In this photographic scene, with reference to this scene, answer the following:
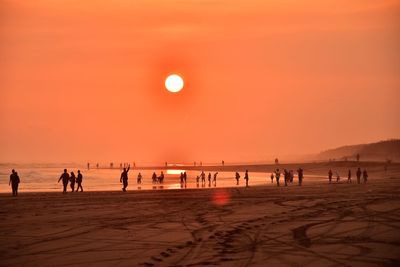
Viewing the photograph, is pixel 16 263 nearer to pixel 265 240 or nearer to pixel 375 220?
pixel 265 240

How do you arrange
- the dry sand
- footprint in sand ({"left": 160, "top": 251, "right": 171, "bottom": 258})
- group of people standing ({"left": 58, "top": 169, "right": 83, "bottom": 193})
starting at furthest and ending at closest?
group of people standing ({"left": 58, "top": 169, "right": 83, "bottom": 193})
footprint in sand ({"left": 160, "top": 251, "right": 171, "bottom": 258})
the dry sand

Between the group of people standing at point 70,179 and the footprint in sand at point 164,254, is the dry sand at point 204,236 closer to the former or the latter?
the footprint in sand at point 164,254

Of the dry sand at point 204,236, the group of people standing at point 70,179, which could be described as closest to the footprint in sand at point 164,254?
the dry sand at point 204,236

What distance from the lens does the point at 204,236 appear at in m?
15.6

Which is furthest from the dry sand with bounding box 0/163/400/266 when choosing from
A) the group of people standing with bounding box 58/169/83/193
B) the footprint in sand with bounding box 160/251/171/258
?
the group of people standing with bounding box 58/169/83/193

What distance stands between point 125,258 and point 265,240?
13.3 ft

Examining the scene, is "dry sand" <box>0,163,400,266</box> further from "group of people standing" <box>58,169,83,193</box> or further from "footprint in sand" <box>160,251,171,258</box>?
"group of people standing" <box>58,169,83,193</box>

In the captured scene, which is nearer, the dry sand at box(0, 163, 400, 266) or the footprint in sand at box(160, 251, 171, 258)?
the dry sand at box(0, 163, 400, 266)

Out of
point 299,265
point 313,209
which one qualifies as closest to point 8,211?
point 313,209

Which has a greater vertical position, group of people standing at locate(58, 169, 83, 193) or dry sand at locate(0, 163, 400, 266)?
group of people standing at locate(58, 169, 83, 193)

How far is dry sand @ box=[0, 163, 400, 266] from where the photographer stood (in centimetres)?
1218

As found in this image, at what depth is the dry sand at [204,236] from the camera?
12.2m

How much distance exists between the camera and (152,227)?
18.1 m

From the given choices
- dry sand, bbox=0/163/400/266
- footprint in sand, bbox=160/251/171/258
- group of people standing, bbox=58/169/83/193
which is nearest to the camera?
dry sand, bbox=0/163/400/266
